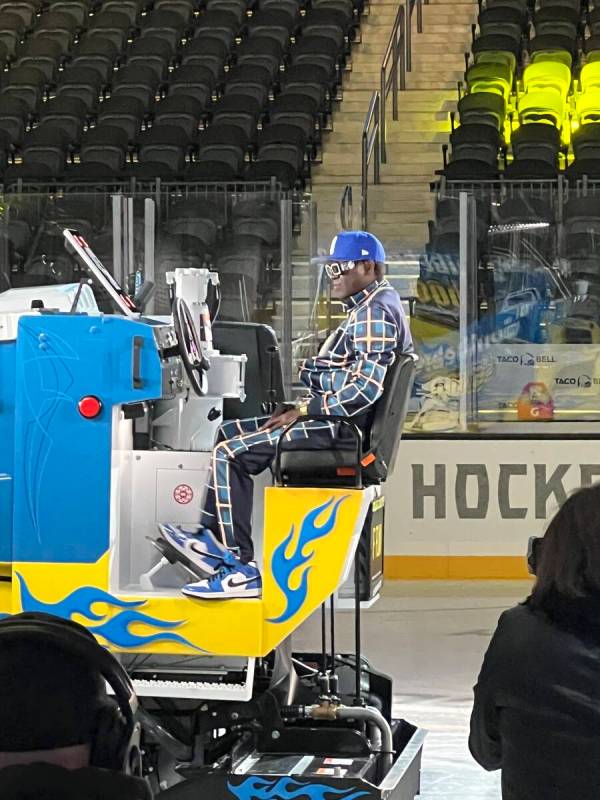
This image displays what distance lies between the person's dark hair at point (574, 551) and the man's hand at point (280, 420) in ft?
7.35

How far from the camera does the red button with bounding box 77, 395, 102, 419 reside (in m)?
4.07

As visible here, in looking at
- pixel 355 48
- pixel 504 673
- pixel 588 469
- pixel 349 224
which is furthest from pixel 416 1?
pixel 504 673

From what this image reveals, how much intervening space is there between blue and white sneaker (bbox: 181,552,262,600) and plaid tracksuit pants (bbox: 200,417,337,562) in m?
0.06

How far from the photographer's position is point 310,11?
15.9 metres

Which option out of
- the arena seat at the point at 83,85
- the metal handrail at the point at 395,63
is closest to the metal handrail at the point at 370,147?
the metal handrail at the point at 395,63

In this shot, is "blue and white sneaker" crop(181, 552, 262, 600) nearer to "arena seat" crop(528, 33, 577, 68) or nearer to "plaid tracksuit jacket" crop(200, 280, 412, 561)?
"plaid tracksuit jacket" crop(200, 280, 412, 561)

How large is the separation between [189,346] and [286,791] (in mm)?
1269

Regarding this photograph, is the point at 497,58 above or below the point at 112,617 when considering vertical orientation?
above

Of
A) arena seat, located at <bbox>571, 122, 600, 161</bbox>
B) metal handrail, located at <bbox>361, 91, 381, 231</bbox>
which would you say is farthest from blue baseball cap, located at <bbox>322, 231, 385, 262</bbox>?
arena seat, located at <bbox>571, 122, 600, 161</bbox>

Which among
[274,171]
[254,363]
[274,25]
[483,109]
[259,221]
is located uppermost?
[274,25]

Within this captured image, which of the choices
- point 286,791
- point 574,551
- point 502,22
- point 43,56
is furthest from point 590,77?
point 574,551

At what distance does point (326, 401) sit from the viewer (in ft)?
→ 14.0

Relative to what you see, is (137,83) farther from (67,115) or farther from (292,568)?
(292,568)

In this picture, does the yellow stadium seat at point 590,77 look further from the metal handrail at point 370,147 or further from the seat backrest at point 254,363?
the seat backrest at point 254,363
